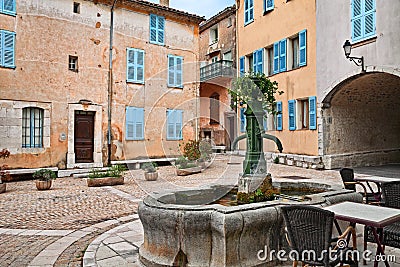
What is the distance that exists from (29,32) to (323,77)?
10.1 m

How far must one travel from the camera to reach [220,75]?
19.4 m

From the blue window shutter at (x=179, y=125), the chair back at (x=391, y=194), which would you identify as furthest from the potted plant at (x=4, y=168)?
the chair back at (x=391, y=194)

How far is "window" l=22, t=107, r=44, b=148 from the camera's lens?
35.9 feet

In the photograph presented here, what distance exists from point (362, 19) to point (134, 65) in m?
8.21

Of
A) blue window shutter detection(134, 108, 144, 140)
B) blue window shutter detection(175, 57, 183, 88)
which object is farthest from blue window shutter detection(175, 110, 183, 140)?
blue window shutter detection(134, 108, 144, 140)

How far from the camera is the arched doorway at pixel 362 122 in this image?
39.1ft

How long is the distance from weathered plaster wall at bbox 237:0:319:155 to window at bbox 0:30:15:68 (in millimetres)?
9699

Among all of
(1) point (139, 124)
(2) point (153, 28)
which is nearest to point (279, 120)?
(1) point (139, 124)

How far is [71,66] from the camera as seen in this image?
39.3ft

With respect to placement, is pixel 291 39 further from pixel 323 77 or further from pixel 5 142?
pixel 5 142

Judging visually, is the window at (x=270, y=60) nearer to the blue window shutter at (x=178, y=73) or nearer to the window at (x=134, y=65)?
the blue window shutter at (x=178, y=73)

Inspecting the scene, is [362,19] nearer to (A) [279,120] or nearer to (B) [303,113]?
(B) [303,113]

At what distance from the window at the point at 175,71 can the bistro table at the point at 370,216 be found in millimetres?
11741

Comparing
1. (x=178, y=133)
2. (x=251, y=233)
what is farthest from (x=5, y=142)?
(x=251, y=233)
